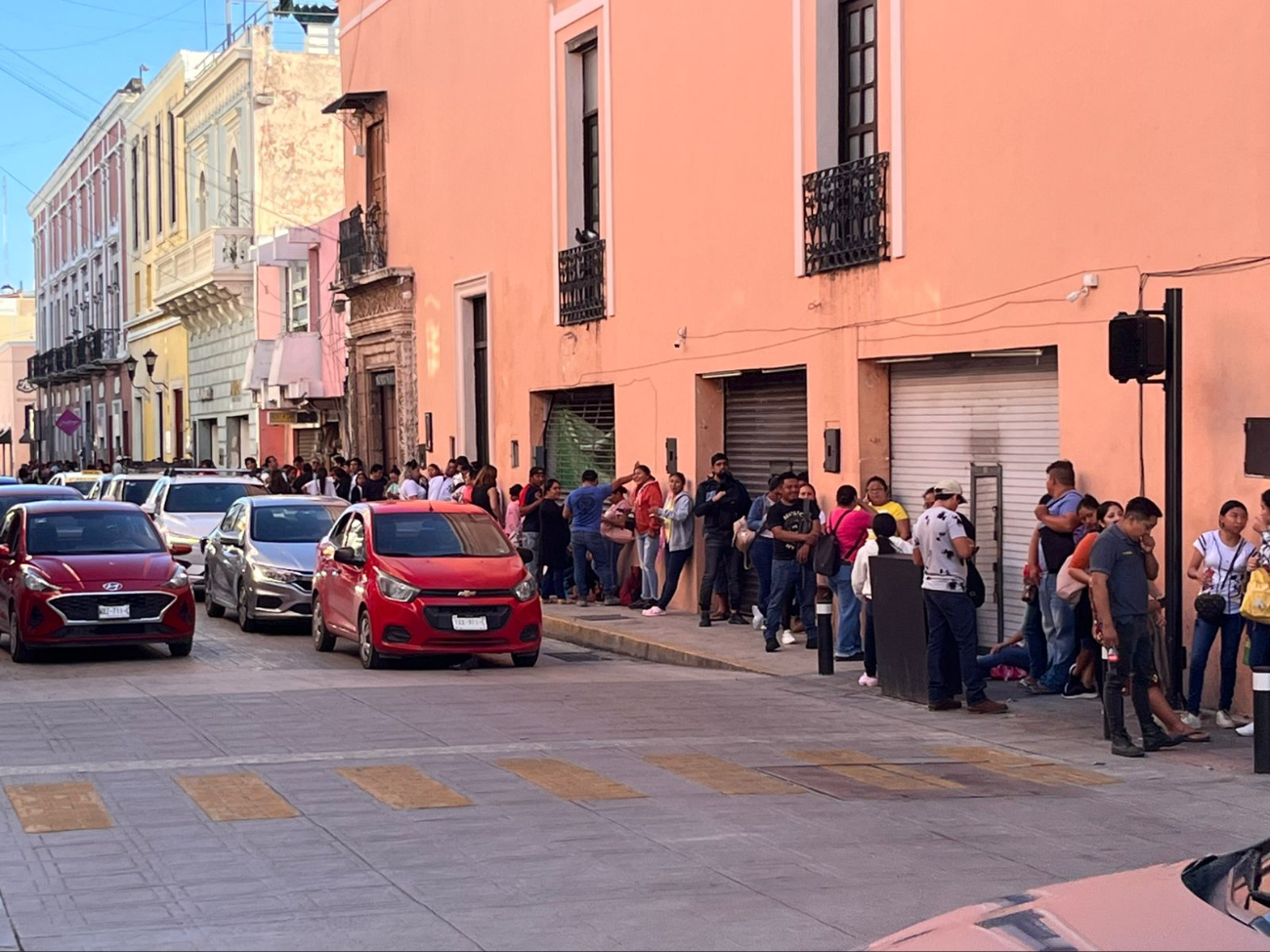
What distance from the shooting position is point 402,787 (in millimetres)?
10984

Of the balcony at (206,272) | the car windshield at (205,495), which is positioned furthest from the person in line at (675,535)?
the balcony at (206,272)

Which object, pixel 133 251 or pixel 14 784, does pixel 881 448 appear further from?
pixel 133 251

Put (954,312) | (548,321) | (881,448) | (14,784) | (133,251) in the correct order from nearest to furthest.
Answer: (14,784) < (954,312) < (881,448) < (548,321) < (133,251)

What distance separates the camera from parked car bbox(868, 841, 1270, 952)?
4.30m

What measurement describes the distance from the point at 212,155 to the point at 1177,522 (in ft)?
129

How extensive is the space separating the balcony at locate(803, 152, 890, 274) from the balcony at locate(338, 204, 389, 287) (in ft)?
51.1

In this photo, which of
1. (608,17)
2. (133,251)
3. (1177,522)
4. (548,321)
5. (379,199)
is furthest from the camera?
(133,251)

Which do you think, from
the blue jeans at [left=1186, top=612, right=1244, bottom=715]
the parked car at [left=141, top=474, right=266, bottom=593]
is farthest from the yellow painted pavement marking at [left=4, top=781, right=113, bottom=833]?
the parked car at [left=141, top=474, right=266, bottom=593]

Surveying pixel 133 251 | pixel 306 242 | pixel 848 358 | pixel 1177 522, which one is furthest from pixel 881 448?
pixel 133 251

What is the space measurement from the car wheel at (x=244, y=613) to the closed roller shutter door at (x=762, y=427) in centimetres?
586

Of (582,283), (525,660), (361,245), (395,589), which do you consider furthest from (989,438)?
(361,245)

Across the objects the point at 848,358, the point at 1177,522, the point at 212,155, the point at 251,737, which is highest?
the point at 212,155

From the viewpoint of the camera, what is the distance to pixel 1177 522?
14148 millimetres

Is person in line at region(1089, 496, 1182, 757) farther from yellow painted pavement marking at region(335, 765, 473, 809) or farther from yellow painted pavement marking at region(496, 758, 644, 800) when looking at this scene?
yellow painted pavement marking at region(335, 765, 473, 809)
